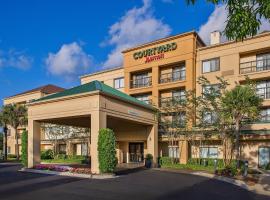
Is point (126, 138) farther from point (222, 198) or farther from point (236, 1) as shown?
point (236, 1)

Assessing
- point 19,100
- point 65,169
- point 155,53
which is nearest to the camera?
point 65,169

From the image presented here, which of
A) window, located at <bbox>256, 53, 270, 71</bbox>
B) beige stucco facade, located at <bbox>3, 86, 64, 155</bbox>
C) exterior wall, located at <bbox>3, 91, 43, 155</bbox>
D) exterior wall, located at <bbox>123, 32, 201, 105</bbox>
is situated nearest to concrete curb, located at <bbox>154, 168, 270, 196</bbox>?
exterior wall, located at <bbox>123, 32, 201, 105</bbox>

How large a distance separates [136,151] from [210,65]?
14.0 meters

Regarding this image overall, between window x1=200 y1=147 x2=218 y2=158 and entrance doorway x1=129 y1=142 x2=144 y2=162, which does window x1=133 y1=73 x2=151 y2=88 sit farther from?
window x1=200 y1=147 x2=218 y2=158

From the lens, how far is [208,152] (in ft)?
112

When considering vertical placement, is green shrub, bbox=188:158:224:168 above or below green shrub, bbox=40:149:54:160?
above

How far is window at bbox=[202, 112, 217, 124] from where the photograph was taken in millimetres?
29364

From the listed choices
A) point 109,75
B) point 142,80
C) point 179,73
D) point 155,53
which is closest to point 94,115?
point 179,73

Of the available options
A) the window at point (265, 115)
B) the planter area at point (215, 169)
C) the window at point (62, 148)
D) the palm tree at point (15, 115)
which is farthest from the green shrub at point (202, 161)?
the palm tree at point (15, 115)

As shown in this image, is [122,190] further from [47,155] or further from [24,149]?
[47,155]

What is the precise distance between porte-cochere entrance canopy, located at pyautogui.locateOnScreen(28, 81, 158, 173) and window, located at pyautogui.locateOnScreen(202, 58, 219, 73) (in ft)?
30.1

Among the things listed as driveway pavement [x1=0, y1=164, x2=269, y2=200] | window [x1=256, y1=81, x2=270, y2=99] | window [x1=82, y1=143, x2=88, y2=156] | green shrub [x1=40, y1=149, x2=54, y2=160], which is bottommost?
green shrub [x1=40, y1=149, x2=54, y2=160]

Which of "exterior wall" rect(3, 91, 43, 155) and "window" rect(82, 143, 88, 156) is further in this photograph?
"exterior wall" rect(3, 91, 43, 155)

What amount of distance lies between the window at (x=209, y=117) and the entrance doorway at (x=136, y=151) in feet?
33.6
